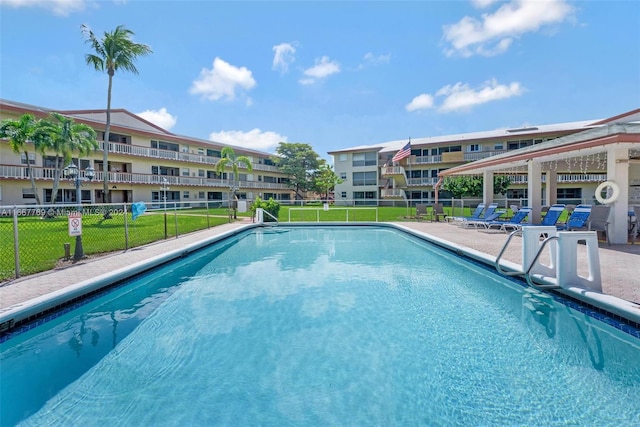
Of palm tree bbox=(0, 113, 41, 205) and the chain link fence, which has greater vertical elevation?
palm tree bbox=(0, 113, 41, 205)

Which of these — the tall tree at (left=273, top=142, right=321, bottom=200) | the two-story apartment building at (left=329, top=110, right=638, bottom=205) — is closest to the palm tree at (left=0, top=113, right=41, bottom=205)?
the two-story apartment building at (left=329, top=110, right=638, bottom=205)

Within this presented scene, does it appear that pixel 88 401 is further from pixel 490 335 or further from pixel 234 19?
pixel 234 19

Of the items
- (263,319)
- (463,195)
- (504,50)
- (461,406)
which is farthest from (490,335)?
(463,195)

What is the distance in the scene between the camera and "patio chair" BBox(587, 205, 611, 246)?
9.77 m

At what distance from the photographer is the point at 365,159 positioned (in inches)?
1778

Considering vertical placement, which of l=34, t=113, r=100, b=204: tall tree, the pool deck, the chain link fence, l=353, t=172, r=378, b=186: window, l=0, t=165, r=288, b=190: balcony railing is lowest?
the pool deck

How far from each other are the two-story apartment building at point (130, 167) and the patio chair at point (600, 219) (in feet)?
75.0

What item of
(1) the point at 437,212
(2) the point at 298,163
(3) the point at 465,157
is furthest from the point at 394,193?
(1) the point at 437,212

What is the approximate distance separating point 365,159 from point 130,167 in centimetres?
2779

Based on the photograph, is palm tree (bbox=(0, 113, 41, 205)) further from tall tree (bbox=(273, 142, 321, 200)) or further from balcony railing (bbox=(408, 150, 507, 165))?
balcony railing (bbox=(408, 150, 507, 165))

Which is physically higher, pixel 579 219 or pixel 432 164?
pixel 432 164

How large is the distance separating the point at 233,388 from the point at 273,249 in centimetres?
842

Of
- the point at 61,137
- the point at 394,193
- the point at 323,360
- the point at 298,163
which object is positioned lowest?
the point at 323,360

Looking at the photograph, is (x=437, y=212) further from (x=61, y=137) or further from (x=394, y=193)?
(x=61, y=137)
